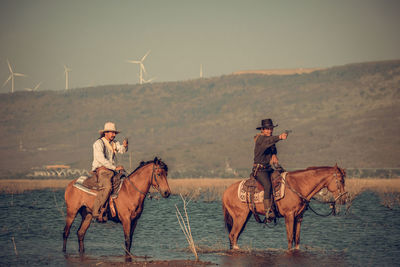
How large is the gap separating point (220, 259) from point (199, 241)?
12.0ft

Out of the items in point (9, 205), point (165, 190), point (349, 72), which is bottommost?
point (9, 205)

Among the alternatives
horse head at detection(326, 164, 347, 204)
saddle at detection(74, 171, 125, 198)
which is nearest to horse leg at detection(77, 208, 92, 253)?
saddle at detection(74, 171, 125, 198)

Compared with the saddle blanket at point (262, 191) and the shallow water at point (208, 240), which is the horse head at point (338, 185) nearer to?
the saddle blanket at point (262, 191)

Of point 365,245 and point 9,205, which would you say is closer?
point 365,245

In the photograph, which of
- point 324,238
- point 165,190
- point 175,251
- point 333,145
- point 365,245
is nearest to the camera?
point 165,190

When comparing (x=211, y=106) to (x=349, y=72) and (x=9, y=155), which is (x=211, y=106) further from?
(x=9, y=155)

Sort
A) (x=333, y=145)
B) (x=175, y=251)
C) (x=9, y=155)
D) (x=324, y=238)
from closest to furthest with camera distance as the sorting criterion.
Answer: (x=175, y=251)
(x=324, y=238)
(x=333, y=145)
(x=9, y=155)

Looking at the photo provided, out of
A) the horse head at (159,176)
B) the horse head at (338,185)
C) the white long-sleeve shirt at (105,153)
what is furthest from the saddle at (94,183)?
the horse head at (338,185)

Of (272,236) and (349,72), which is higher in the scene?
(349,72)

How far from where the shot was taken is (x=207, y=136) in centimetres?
10394

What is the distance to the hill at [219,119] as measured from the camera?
267ft

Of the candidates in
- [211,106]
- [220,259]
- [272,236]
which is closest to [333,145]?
[211,106]

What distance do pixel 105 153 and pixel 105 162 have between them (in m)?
0.31

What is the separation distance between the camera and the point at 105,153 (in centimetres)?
1488
